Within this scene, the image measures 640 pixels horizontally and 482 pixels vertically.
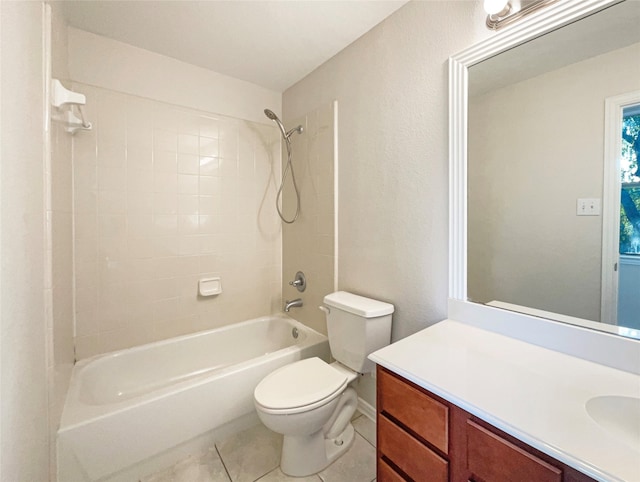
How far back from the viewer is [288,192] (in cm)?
228

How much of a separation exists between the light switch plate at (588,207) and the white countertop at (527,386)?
488 mm

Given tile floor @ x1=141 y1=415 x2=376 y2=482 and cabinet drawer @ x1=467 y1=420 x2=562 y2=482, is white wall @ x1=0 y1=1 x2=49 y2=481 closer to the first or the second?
tile floor @ x1=141 y1=415 x2=376 y2=482

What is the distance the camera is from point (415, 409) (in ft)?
2.68

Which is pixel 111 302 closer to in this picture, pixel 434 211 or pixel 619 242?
pixel 434 211

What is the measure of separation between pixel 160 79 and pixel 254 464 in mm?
2410

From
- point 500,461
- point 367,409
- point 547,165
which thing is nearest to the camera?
point 500,461

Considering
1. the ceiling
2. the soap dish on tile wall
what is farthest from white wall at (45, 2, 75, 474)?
the soap dish on tile wall

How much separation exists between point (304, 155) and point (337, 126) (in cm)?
39

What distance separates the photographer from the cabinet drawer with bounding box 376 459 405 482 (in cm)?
89

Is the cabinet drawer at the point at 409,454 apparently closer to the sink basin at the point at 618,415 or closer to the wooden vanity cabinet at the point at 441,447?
the wooden vanity cabinet at the point at 441,447

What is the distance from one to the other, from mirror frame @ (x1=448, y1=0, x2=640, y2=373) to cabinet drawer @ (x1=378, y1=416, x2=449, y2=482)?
55 cm

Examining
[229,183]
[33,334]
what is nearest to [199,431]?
[33,334]

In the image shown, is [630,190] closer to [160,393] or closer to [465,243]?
[465,243]

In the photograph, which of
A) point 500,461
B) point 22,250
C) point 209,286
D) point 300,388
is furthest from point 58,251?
point 500,461
